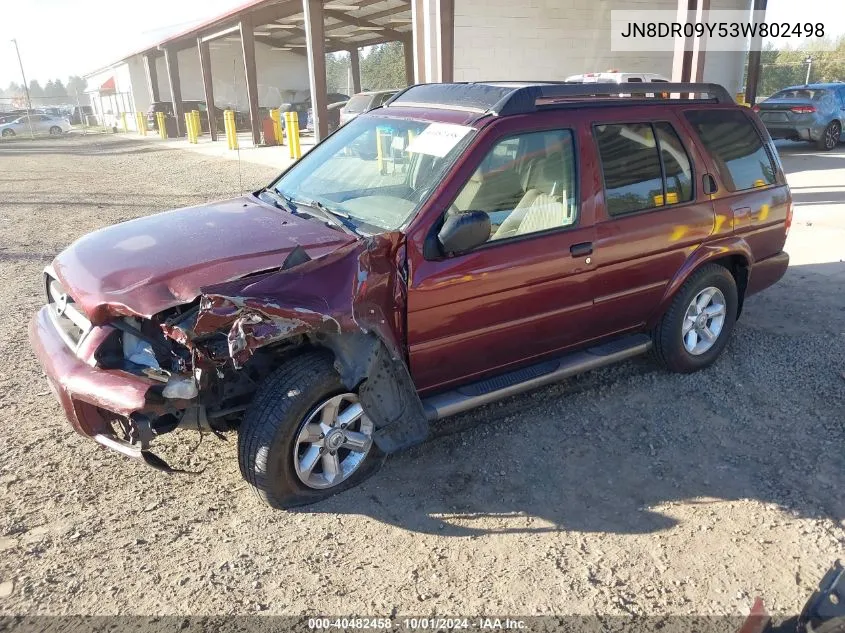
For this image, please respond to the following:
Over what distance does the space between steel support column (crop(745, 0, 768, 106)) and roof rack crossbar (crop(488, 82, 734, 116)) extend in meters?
15.5

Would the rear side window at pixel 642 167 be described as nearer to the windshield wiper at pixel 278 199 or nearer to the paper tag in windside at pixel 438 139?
the paper tag in windside at pixel 438 139

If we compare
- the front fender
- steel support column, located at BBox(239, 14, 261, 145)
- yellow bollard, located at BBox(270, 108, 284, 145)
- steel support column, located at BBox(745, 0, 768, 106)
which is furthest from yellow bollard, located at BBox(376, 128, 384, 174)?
steel support column, located at BBox(239, 14, 261, 145)

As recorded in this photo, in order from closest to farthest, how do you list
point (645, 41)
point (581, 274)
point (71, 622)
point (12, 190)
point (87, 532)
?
point (71, 622), point (87, 532), point (581, 274), point (12, 190), point (645, 41)

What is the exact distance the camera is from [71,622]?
254 centimetres

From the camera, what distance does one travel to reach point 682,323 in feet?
14.5

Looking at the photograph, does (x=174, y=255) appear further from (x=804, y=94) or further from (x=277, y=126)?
(x=277, y=126)

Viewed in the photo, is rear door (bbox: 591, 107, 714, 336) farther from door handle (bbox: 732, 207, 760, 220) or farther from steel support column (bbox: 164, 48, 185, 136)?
steel support column (bbox: 164, 48, 185, 136)

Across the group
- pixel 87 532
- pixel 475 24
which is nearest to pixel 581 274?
pixel 87 532

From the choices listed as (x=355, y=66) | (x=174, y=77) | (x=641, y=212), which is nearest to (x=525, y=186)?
(x=641, y=212)

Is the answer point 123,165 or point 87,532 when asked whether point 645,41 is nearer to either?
point 123,165

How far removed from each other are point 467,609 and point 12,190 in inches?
613

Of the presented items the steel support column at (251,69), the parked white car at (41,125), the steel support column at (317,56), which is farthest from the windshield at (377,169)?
the parked white car at (41,125)

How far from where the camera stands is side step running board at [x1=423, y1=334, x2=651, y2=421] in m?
3.43

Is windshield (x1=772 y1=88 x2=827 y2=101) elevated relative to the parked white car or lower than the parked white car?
elevated
